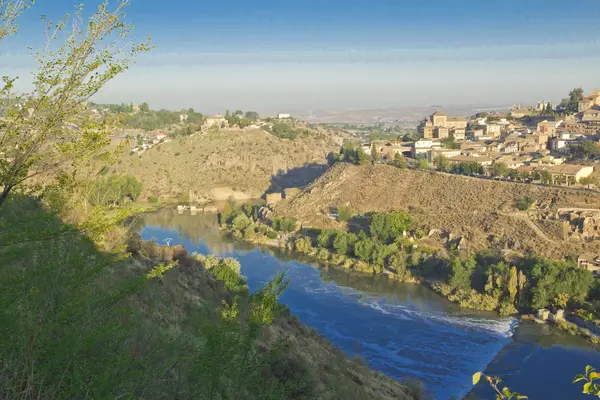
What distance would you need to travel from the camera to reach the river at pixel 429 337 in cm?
1330

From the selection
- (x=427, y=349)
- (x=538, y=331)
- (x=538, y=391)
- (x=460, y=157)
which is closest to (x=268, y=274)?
(x=427, y=349)

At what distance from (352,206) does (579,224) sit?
11.3 metres

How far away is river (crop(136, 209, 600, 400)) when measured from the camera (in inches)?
524

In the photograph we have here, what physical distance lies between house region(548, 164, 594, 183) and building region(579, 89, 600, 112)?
15103mm

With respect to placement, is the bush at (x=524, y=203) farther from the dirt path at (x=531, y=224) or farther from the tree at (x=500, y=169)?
the tree at (x=500, y=169)

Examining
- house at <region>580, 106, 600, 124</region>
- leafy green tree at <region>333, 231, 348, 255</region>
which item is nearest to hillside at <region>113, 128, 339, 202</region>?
leafy green tree at <region>333, 231, 348, 255</region>

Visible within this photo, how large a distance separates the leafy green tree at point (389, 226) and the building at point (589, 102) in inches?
803

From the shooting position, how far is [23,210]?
4.76 meters

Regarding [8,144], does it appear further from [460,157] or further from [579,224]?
[460,157]

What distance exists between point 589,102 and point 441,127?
401 inches

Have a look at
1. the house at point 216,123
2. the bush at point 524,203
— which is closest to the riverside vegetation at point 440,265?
the bush at point 524,203

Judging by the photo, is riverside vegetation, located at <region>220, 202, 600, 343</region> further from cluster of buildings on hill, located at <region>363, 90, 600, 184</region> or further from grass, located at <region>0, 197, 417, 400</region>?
grass, located at <region>0, 197, 417, 400</region>

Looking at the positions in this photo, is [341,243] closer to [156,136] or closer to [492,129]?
[492,129]

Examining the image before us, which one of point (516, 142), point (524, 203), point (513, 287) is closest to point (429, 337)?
point (513, 287)
